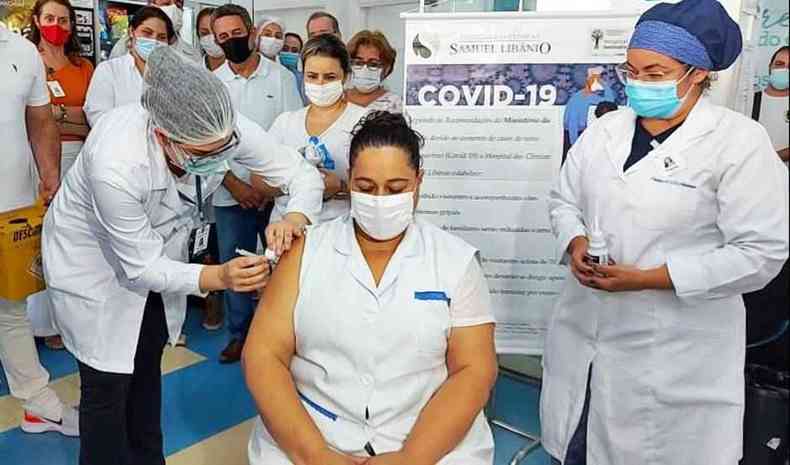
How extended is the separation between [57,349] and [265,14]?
8.28 feet

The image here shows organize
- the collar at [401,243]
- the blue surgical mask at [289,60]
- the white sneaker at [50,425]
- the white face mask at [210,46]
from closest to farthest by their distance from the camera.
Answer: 1. the collar at [401,243]
2. the white sneaker at [50,425]
3. the white face mask at [210,46]
4. the blue surgical mask at [289,60]

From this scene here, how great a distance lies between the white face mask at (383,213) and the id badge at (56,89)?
2163mm

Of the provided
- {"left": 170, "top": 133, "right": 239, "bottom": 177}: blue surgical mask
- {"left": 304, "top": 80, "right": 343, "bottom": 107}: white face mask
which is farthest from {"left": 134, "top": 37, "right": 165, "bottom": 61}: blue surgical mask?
{"left": 170, "top": 133, "right": 239, "bottom": 177}: blue surgical mask

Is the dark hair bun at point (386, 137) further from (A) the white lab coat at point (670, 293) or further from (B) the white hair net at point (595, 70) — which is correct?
(B) the white hair net at point (595, 70)

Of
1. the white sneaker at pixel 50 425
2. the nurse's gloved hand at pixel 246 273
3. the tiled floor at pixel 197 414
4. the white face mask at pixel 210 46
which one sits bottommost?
the tiled floor at pixel 197 414

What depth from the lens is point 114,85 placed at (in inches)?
112

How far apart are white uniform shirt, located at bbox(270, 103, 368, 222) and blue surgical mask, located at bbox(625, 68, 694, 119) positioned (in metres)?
1.17

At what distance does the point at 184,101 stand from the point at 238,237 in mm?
1623

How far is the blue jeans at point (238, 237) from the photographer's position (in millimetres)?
3006

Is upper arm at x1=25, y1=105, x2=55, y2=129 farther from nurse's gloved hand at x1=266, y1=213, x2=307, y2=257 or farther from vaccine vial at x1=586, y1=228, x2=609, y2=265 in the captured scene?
vaccine vial at x1=586, y1=228, x2=609, y2=265

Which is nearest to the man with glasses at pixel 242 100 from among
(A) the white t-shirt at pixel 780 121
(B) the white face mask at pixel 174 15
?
(B) the white face mask at pixel 174 15

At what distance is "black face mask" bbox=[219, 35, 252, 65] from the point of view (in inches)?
119

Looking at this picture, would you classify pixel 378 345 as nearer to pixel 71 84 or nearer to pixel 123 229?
pixel 123 229

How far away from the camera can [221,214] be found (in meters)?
3.02
